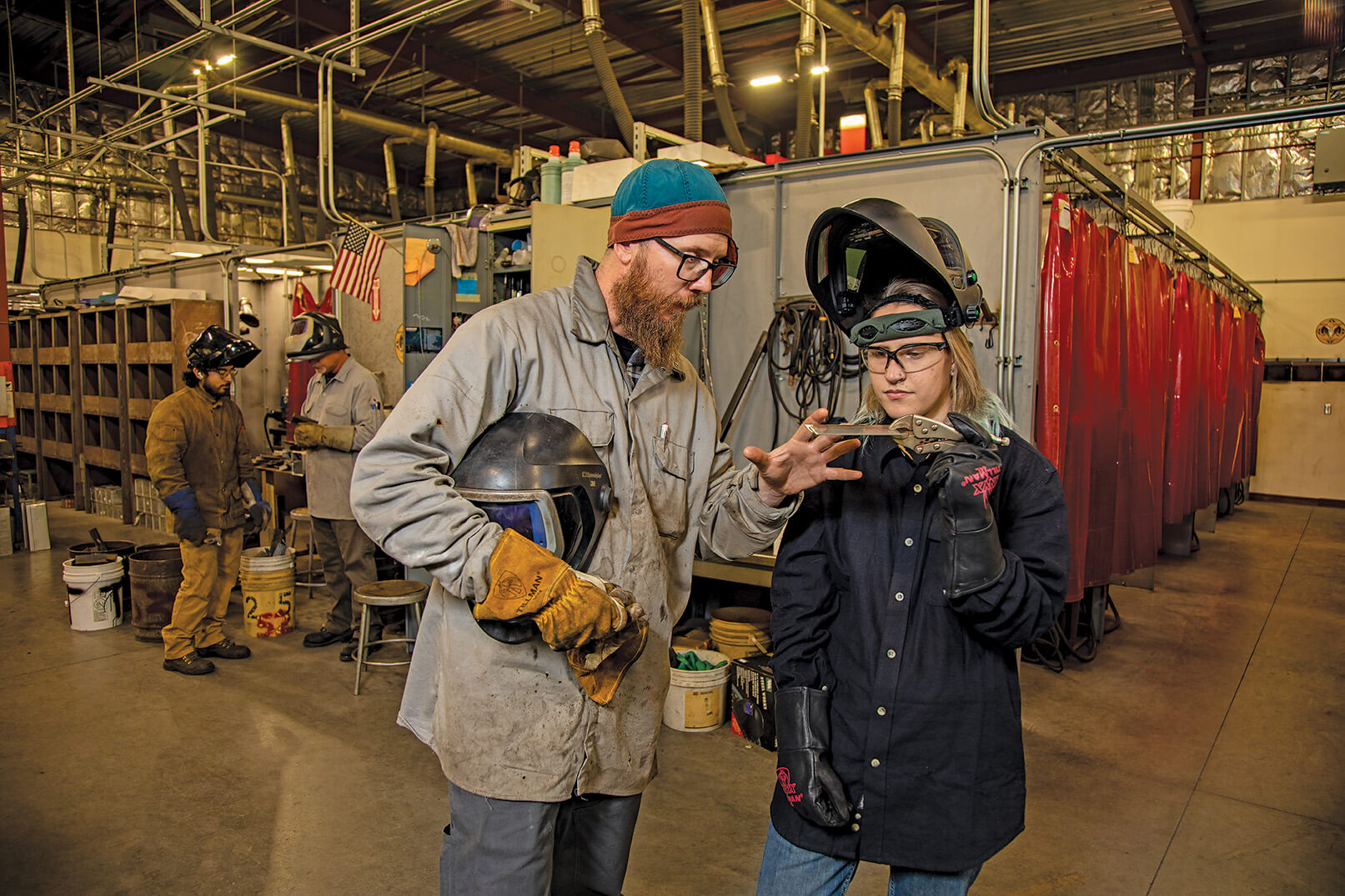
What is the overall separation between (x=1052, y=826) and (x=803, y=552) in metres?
2.26

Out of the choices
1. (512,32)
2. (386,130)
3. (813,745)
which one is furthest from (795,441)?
(386,130)

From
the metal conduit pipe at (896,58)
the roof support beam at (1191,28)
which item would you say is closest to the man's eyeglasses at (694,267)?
the metal conduit pipe at (896,58)

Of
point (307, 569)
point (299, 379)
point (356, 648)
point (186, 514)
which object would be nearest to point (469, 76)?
point (299, 379)

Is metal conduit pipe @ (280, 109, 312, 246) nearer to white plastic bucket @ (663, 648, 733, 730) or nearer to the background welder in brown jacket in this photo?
the background welder in brown jacket

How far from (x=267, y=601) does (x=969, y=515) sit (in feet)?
15.9

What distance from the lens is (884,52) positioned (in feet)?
22.2

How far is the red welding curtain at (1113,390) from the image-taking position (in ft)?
12.2

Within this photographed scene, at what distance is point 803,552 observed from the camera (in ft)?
4.87

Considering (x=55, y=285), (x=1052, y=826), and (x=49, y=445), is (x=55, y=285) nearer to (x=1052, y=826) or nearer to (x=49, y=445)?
(x=49, y=445)

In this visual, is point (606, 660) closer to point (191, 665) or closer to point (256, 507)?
point (191, 665)

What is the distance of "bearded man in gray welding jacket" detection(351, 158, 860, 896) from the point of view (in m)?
1.33

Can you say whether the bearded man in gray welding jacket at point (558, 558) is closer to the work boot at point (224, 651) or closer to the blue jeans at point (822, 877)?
the blue jeans at point (822, 877)

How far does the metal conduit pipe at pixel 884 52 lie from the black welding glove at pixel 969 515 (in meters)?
4.39

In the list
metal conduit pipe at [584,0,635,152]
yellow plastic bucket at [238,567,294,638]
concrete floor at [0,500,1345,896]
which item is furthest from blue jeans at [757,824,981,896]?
metal conduit pipe at [584,0,635,152]
